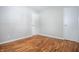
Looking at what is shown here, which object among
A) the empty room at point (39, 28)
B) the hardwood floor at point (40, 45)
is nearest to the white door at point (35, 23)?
the empty room at point (39, 28)

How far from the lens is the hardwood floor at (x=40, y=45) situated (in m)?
2.61

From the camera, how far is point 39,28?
261 cm

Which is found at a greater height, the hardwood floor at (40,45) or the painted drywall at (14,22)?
the painted drywall at (14,22)

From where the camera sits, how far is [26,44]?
2631 millimetres

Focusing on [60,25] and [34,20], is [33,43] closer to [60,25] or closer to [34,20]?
[34,20]

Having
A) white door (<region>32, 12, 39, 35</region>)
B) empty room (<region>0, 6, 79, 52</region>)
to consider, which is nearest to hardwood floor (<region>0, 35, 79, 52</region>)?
empty room (<region>0, 6, 79, 52</region>)

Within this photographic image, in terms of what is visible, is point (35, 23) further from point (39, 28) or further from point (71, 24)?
point (71, 24)

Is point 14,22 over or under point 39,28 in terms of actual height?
over

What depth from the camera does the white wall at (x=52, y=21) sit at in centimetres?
258

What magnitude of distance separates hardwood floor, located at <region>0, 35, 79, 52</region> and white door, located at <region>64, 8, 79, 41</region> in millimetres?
150

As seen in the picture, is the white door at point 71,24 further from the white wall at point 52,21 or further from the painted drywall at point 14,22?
the painted drywall at point 14,22

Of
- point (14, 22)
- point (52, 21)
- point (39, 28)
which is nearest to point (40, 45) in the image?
point (39, 28)

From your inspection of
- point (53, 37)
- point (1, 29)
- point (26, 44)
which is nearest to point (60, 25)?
point (53, 37)

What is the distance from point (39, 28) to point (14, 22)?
24.7 inches
